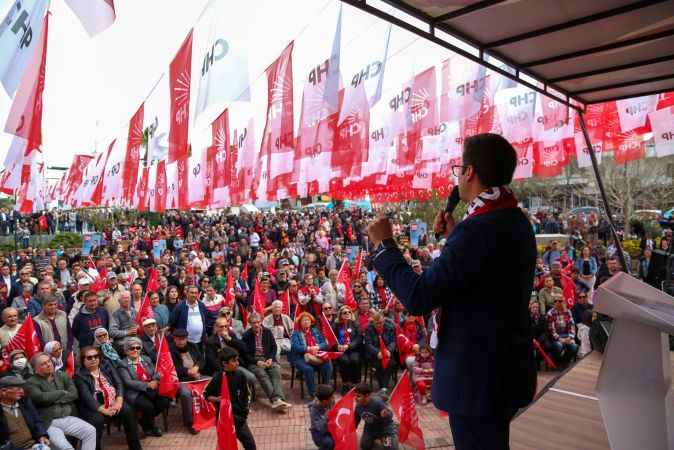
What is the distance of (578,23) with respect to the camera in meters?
3.34

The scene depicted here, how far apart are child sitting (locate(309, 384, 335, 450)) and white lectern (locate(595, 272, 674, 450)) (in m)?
3.55

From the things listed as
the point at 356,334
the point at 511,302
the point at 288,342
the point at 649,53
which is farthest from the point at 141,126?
the point at 511,302

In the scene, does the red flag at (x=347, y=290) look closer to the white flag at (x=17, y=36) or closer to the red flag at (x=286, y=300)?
the red flag at (x=286, y=300)

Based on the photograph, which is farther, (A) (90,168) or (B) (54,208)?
(B) (54,208)

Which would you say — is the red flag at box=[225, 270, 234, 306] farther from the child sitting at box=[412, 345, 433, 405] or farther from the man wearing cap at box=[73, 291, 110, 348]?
the child sitting at box=[412, 345, 433, 405]

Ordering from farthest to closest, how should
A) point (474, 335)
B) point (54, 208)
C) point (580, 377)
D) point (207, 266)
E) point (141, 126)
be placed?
point (54, 208)
point (207, 266)
point (141, 126)
point (580, 377)
point (474, 335)

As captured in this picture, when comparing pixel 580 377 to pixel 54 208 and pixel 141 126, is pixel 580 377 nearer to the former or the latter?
pixel 141 126

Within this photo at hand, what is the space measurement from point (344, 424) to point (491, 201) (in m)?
4.59

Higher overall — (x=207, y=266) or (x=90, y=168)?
(x=90, y=168)

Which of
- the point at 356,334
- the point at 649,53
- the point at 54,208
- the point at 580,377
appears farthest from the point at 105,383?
the point at 54,208

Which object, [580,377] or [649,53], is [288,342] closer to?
[580,377]

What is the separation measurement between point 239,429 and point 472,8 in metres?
4.99

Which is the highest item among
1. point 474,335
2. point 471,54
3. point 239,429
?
point 471,54

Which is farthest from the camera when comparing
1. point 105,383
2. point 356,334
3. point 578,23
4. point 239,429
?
point 356,334
